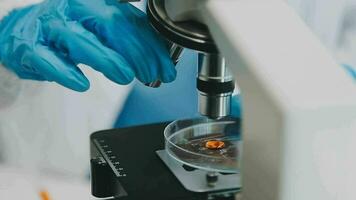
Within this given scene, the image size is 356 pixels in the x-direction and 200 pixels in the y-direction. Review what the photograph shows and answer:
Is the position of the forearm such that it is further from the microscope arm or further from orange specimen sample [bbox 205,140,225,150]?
the microscope arm

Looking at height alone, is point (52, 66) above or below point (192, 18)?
below

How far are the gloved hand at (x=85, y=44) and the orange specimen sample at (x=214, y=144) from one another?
0.36 ft

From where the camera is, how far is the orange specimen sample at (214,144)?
0.92 metres

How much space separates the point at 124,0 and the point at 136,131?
29cm

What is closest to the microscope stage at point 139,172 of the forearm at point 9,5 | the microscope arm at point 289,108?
the microscope arm at point 289,108

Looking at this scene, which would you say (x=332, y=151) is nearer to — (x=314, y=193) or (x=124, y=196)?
(x=314, y=193)

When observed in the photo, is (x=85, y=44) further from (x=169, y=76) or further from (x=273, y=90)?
(x=273, y=90)

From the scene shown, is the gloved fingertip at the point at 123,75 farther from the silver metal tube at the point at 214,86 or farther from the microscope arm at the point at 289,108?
the microscope arm at the point at 289,108

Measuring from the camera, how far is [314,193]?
0.56 metres

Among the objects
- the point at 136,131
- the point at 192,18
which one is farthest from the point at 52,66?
the point at 192,18

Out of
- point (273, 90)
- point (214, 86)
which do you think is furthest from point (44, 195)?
point (273, 90)

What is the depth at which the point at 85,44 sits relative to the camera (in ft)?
3.09

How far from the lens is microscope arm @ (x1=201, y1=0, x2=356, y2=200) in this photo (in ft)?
1.74

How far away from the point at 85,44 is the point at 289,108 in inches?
19.0
